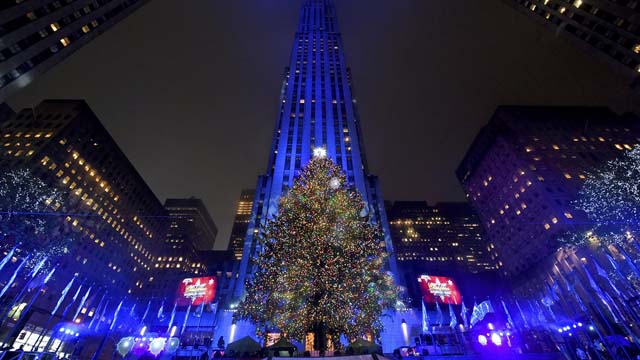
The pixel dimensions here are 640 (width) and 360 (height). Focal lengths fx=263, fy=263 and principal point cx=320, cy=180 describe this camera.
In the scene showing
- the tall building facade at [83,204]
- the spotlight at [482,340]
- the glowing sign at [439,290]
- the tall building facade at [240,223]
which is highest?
the tall building facade at [240,223]

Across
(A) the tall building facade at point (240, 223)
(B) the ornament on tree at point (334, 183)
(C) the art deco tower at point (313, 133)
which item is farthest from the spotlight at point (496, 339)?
(A) the tall building facade at point (240, 223)

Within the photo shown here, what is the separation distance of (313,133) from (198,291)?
1175 inches

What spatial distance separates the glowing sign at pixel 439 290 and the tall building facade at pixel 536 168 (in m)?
27.4

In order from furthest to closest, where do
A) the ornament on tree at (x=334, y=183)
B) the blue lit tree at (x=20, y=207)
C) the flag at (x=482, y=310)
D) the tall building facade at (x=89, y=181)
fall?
1. the tall building facade at (x=89, y=181)
2. the blue lit tree at (x=20, y=207)
3. the flag at (x=482, y=310)
4. the ornament on tree at (x=334, y=183)

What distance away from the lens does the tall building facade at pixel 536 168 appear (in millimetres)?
52750

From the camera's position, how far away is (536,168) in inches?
2279

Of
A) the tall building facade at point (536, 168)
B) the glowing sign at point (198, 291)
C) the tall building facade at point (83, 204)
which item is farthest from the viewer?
the tall building facade at point (536, 168)

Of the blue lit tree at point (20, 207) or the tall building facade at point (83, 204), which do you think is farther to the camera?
the tall building facade at point (83, 204)

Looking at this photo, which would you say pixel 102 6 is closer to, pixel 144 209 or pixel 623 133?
pixel 144 209

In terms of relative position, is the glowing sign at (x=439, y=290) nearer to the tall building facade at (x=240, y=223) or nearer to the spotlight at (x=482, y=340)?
the spotlight at (x=482, y=340)

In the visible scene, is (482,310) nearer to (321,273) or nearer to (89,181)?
(321,273)

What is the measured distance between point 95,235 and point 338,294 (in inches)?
3013

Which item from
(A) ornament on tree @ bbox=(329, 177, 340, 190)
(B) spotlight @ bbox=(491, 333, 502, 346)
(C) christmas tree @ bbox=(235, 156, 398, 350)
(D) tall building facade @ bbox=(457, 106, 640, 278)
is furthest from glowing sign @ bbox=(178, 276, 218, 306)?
(D) tall building facade @ bbox=(457, 106, 640, 278)

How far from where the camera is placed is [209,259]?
115375 mm
